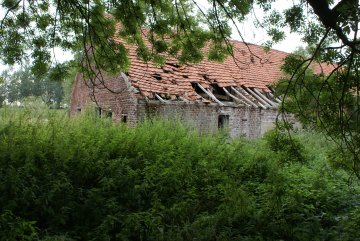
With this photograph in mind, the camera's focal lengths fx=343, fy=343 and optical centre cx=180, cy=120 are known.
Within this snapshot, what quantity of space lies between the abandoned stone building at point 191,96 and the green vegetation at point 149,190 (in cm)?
400

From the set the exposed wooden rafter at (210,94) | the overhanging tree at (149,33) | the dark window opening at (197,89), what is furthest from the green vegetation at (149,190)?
the dark window opening at (197,89)

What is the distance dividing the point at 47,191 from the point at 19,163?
1.00 m

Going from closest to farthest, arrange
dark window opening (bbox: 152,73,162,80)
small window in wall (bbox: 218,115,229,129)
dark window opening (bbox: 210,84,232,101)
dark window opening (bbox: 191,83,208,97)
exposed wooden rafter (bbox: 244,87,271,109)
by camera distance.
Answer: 1. dark window opening (bbox: 152,73,162,80)
2. small window in wall (bbox: 218,115,229,129)
3. dark window opening (bbox: 191,83,208,97)
4. dark window opening (bbox: 210,84,232,101)
5. exposed wooden rafter (bbox: 244,87,271,109)

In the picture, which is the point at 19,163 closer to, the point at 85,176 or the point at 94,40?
the point at 85,176

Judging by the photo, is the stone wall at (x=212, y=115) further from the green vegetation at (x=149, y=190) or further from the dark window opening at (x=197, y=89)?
the green vegetation at (x=149, y=190)

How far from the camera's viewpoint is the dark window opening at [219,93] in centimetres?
1644

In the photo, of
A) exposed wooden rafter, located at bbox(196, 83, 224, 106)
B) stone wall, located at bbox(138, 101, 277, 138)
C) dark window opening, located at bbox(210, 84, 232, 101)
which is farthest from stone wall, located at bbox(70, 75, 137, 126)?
dark window opening, located at bbox(210, 84, 232, 101)

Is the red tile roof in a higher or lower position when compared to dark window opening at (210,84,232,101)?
higher

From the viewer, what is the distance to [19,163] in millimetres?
6359

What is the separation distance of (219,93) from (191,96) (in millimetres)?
2929

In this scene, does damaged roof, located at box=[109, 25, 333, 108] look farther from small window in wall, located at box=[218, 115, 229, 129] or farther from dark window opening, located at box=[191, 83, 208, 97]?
small window in wall, located at box=[218, 115, 229, 129]

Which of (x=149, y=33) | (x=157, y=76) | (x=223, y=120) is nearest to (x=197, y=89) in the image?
(x=223, y=120)

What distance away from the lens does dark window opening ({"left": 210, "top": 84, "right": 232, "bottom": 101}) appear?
16.4 meters

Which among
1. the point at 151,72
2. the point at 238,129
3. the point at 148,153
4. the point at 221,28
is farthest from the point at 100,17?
the point at 238,129
